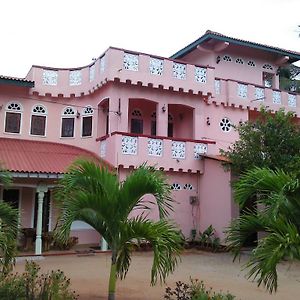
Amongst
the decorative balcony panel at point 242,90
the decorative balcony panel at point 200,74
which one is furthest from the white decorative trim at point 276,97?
the decorative balcony panel at point 200,74

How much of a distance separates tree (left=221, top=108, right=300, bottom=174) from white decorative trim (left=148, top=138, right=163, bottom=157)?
126 inches

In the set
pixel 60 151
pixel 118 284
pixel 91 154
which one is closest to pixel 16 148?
pixel 60 151

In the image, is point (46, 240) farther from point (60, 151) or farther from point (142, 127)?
point (142, 127)

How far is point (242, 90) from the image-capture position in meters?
19.5

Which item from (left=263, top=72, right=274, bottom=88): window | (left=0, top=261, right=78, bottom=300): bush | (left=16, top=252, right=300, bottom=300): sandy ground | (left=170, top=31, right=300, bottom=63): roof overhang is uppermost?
(left=170, top=31, right=300, bottom=63): roof overhang

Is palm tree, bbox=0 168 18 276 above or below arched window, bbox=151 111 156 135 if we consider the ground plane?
below

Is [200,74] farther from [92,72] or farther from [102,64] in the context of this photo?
[92,72]

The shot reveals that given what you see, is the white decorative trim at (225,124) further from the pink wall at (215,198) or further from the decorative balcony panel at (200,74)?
the pink wall at (215,198)

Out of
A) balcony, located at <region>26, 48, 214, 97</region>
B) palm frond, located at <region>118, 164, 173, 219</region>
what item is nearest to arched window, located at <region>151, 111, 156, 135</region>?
balcony, located at <region>26, 48, 214, 97</region>

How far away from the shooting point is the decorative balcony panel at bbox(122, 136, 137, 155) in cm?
1556

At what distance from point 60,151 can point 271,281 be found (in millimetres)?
12999

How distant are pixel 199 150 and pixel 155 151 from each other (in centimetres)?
213

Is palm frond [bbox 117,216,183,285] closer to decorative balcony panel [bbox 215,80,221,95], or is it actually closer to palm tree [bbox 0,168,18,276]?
palm tree [bbox 0,168,18,276]

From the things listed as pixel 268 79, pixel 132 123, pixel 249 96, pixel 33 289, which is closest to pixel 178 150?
pixel 132 123
